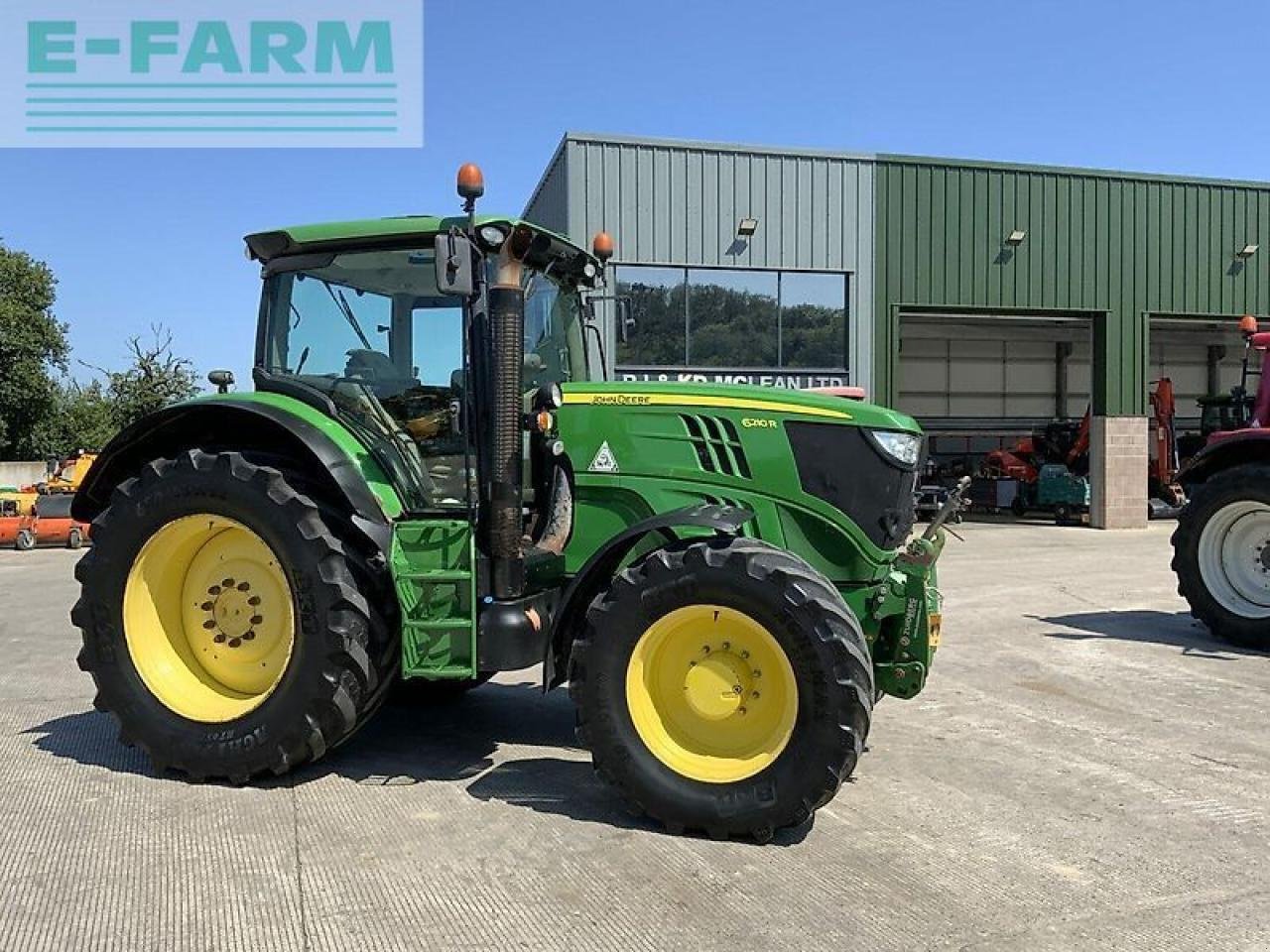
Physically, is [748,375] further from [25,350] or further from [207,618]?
[25,350]

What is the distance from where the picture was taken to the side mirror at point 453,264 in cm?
412

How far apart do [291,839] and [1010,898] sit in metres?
2.57

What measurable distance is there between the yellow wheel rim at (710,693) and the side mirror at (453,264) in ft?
5.13

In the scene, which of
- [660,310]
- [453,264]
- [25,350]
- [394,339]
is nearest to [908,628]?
[453,264]

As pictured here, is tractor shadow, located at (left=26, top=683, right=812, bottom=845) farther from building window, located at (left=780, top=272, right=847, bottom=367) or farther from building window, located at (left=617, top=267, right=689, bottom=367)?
building window, located at (left=780, top=272, right=847, bottom=367)

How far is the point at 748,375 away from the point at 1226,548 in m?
8.13

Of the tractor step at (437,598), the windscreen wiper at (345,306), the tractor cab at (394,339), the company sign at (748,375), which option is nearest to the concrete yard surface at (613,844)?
the tractor step at (437,598)

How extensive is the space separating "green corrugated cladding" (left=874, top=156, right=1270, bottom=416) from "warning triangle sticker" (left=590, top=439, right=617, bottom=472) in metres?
12.7

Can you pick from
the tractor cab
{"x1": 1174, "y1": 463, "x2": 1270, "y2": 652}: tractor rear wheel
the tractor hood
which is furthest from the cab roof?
{"x1": 1174, "y1": 463, "x2": 1270, "y2": 652}: tractor rear wheel

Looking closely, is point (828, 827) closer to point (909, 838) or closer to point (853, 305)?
point (909, 838)

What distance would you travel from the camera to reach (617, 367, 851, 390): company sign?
1491 centimetres

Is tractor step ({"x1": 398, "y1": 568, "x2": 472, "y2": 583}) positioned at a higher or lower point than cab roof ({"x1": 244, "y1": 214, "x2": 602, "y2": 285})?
lower

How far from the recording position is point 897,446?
442 centimetres

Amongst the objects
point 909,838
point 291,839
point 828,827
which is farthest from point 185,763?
point 909,838
